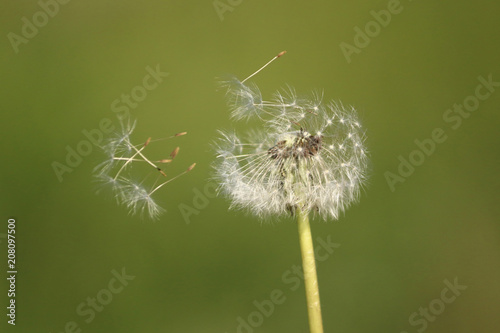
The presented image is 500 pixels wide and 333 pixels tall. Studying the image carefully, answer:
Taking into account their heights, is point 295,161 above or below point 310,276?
above

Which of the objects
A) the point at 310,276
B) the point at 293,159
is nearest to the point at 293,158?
the point at 293,159

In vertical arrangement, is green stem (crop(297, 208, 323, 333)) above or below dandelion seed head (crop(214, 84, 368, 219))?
below

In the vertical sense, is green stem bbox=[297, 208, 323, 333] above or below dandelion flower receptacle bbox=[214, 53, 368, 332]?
below

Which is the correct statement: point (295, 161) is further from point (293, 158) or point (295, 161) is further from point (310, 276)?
point (310, 276)

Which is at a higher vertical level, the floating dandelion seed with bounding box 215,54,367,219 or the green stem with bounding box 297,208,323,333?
the floating dandelion seed with bounding box 215,54,367,219
